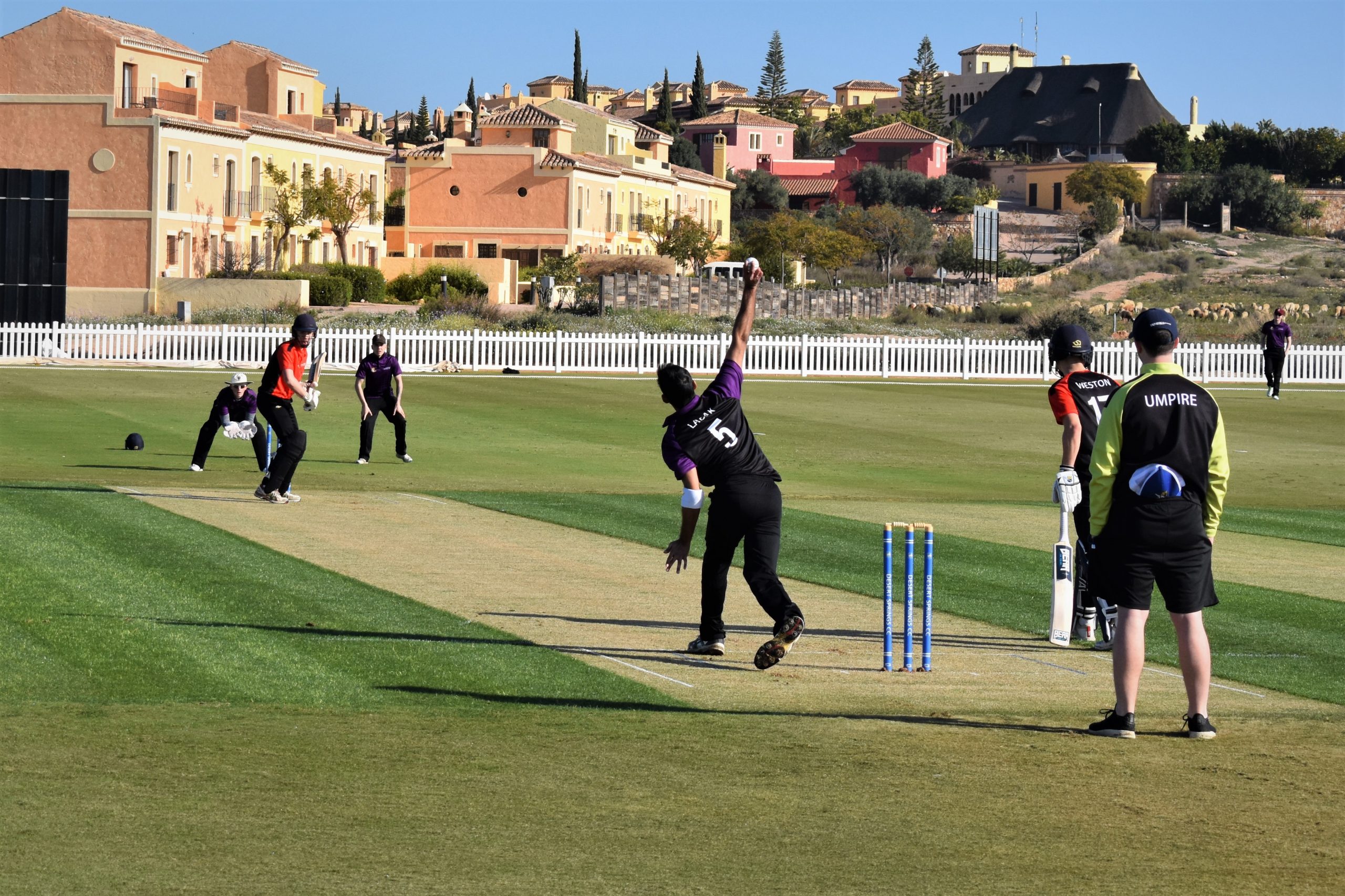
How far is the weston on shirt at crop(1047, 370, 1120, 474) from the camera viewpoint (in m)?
10.9

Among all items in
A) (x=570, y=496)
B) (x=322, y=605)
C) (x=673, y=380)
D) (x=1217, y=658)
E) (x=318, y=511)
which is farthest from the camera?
(x=570, y=496)

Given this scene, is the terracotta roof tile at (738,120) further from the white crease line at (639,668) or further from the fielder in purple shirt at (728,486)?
the fielder in purple shirt at (728,486)

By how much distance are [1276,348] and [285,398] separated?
28.9 meters

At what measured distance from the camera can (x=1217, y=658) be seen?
10.6 m

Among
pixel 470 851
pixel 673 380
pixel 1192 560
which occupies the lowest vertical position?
pixel 470 851

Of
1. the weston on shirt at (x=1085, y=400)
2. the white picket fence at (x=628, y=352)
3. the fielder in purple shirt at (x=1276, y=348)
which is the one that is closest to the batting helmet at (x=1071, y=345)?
the weston on shirt at (x=1085, y=400)

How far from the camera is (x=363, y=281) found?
Result: 67125 mm

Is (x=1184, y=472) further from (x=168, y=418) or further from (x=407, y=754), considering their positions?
(x=168, y=418)

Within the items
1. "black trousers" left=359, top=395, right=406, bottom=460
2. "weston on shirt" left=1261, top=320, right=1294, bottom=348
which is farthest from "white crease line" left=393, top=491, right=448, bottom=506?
"weston on shirt" left=1261, top=320, right=1294, bottom=348

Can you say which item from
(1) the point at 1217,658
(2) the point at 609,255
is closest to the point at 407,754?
(1) the point at 1217,658

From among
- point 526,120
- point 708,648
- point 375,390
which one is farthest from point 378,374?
point 526,120

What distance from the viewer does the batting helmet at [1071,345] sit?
1104 cm

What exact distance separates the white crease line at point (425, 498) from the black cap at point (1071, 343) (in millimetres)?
8751

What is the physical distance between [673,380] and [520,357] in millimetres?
36141
